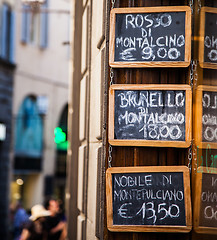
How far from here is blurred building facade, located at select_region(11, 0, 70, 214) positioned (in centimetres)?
2064

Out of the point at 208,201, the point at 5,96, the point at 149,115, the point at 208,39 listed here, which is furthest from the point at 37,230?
the point at 5,96

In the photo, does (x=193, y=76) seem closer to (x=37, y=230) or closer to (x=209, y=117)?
(x=209, y=117)

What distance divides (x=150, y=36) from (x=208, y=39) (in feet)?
1.38

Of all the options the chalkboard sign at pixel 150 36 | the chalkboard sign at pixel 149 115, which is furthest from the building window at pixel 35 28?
the chalkboard sign at pixel 149 115

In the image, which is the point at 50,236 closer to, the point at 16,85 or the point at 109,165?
the point at 109,165

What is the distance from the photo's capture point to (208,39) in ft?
14.0

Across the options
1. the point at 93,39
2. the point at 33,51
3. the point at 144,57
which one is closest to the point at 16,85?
the point at 33,51

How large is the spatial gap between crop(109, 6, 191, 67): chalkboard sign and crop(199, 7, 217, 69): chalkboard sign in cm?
9

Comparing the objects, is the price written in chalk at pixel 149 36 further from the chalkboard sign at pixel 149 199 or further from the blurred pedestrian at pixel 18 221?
the blurred pedestrian at pixel 18 221

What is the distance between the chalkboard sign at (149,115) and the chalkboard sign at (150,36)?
189mm

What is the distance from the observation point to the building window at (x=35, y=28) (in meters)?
20.9

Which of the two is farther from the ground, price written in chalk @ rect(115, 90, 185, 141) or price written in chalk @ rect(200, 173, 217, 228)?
price written in chalk @ rect(115, 90, 185, 141)

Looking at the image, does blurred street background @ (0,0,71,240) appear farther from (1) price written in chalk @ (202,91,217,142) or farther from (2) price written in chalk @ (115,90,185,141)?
(1) price written in chalk @ (202,91,217,142)

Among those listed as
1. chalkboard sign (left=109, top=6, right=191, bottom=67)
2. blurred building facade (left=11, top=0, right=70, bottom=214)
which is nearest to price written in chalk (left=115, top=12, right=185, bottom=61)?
chalkboard sign (left=109, top=6, right=191, bottom=67)
